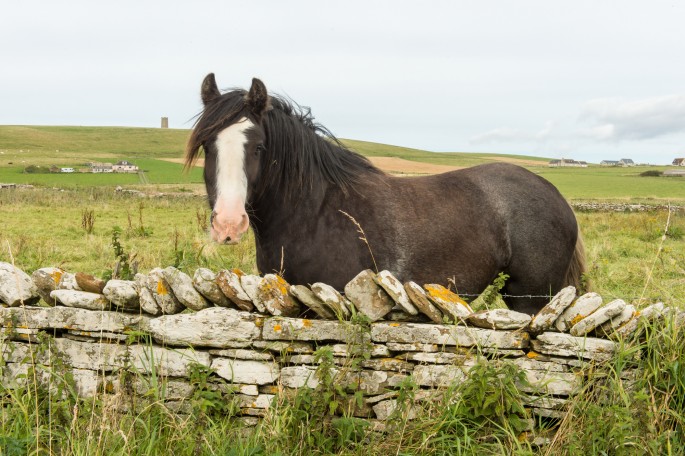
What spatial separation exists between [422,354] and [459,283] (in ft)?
7.40

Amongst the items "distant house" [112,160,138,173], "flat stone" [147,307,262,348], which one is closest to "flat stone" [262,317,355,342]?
"flat stone" [147,307,262,348]

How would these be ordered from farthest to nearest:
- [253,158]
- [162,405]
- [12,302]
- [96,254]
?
[96,254], [253,158], [12,302], [162,405]

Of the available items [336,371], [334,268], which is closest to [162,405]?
[336,371]

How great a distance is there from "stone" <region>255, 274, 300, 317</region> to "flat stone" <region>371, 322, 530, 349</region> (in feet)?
1.98

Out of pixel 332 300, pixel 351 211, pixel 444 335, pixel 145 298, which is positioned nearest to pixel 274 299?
pixel 332 300

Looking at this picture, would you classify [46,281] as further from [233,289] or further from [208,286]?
[233,289]

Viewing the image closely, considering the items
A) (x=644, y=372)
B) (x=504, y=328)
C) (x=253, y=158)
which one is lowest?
(x=644, y=372)

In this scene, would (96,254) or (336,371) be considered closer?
(336,371)

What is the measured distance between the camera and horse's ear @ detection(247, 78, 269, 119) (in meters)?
5.23

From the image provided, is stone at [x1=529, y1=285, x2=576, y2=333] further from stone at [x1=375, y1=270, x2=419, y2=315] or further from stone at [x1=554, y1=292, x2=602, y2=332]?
stone at [x1=375, y1=270, x2=419, y2=315]

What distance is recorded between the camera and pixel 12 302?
13.8 feet

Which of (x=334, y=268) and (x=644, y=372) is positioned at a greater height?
(x=334, y=268)

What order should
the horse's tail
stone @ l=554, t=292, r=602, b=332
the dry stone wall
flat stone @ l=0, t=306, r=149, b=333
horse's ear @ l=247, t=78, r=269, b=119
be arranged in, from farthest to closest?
the horse's tail → horse's ear @ l=247, t=78, r=269, b=119 → flat stone @ l=0, t=306, r=149, b=333 → stone @ l=554, t=292, r=602, b=332 → the dry stone wall

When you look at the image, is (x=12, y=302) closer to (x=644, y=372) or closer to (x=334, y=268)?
(x=334, y=268)
